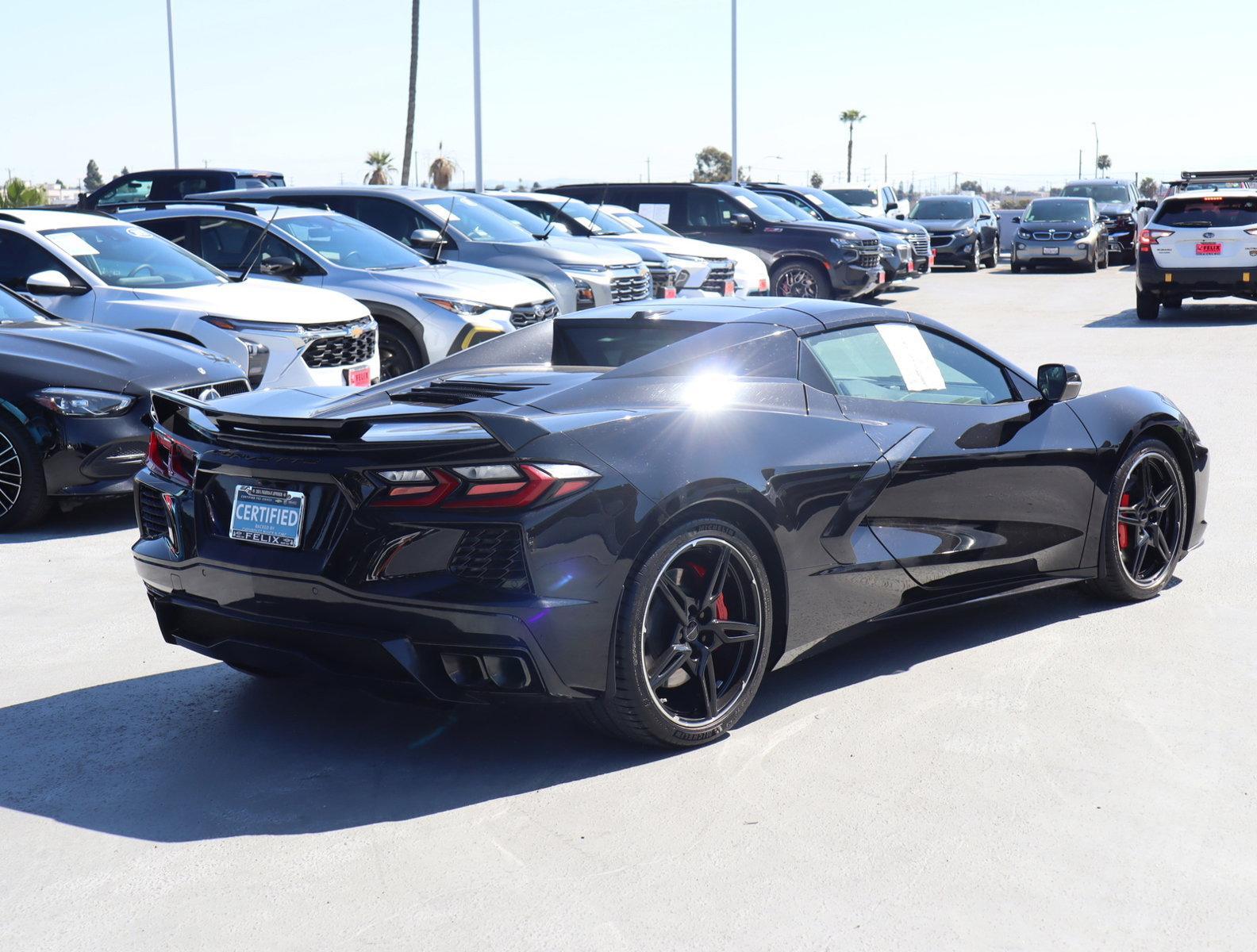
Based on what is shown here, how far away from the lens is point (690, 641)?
14.6ft

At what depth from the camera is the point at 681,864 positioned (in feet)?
12.0

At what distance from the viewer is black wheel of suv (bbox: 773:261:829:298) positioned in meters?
21.3

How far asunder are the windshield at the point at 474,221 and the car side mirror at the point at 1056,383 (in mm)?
9621

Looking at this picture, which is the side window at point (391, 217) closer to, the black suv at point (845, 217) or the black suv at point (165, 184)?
the black suv at point (165, 184)

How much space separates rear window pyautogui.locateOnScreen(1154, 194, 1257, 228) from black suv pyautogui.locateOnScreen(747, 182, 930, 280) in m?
5.71

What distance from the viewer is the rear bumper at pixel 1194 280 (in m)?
19.5

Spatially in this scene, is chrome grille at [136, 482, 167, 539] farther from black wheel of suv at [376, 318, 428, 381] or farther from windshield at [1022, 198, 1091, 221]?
windshield at [1022, 198, 1091, 221]

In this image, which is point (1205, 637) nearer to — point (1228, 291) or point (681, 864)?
point (681, 864)

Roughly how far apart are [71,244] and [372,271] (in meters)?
2.66

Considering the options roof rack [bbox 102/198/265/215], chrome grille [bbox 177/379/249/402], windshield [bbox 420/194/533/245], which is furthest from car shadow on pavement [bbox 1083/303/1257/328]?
chrome grille [bbox 177/379/249/402]

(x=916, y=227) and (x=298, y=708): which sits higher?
(x=916, y=227)

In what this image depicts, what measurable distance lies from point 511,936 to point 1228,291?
18681mm

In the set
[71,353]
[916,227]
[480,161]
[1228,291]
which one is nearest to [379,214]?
[71,353]

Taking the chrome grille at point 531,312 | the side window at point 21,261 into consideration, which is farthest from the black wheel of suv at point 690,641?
the chrome grille at point 531,312
